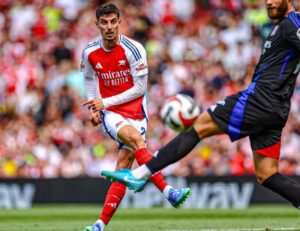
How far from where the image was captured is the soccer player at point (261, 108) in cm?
785

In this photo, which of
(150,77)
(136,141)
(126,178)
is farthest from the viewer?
(150,77)

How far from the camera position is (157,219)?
13.5 meters

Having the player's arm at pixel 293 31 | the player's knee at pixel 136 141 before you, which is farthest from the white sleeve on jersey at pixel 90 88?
the player's arm at pixel 293 31

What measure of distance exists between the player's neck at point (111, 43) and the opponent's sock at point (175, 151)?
1.99 meters

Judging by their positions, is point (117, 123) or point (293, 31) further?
point (117, 123)

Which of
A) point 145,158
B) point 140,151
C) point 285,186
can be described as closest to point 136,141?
point 140,151

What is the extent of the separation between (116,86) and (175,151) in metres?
1.92

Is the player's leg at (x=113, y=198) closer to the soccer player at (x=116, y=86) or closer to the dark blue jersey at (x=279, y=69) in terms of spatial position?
the soccer player at (x=116, y=86)

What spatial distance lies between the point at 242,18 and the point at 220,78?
6.18ft

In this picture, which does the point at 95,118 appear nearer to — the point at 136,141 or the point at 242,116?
the point at 136,141

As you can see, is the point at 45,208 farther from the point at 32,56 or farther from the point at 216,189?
the point at 32,56

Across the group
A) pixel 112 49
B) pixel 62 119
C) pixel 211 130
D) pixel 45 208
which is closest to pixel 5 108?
pixel 62 119

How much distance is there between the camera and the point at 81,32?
21172 millimetres

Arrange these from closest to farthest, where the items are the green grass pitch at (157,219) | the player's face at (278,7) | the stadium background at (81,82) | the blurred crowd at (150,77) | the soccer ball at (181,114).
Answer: the player's face at (278,7), the soccer ball at (181,114), the green grass pitch at (157,219), the stadium background at (81,82), the blurred crowd at (150,77)
